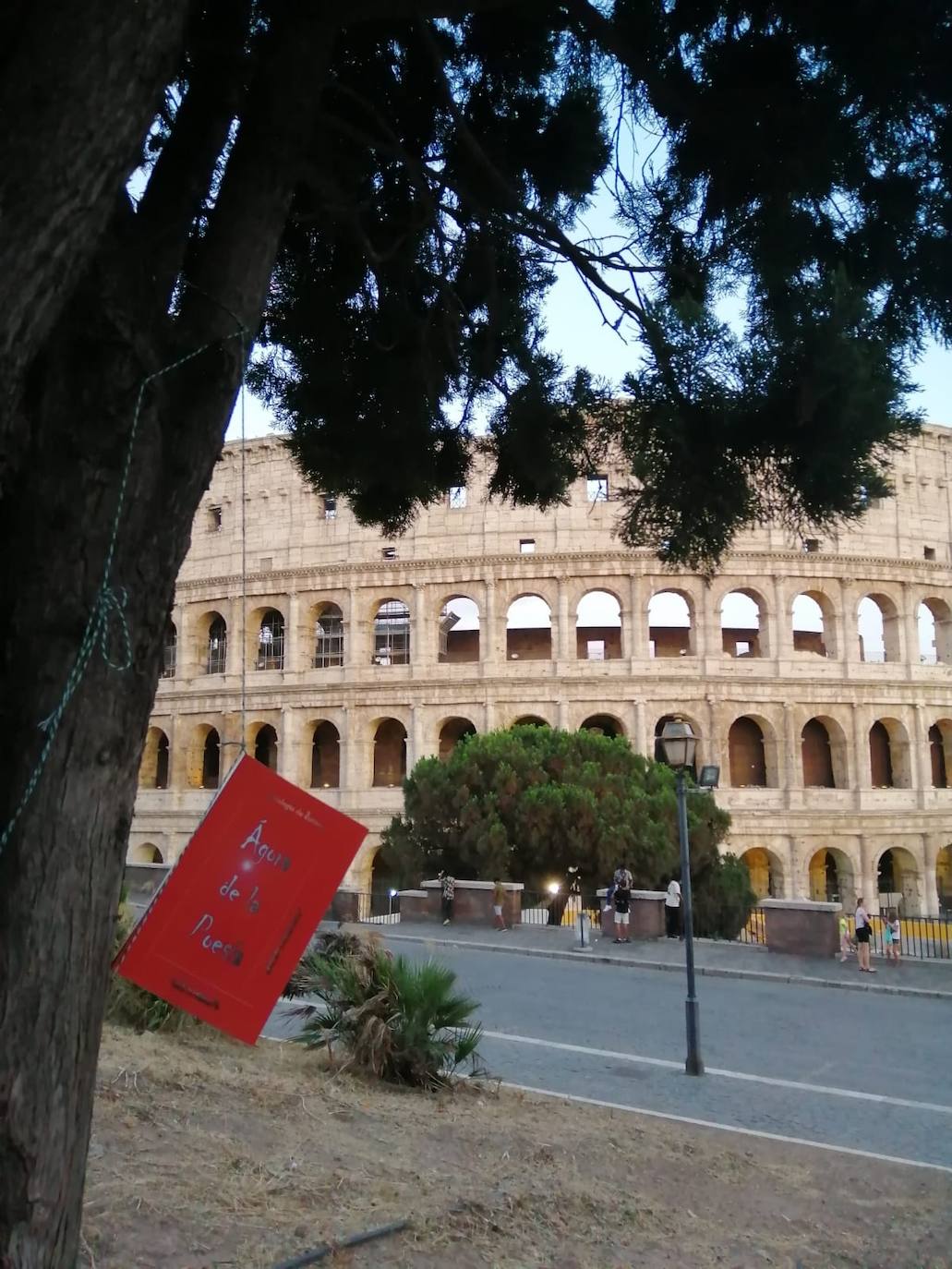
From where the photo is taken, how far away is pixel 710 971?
13906 millimetres

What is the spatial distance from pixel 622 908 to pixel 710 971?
9.01 feet

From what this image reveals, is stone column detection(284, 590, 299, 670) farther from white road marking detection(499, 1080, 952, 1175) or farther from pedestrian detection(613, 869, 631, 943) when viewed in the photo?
white road marking detection(499, 1080, 952, 1175)

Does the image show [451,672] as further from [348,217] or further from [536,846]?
[348,217]

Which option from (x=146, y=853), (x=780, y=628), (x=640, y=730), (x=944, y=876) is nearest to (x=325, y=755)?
(x=146, y=853)

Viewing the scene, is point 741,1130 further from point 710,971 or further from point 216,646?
point 216,646

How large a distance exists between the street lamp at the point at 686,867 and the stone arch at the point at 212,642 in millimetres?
25098

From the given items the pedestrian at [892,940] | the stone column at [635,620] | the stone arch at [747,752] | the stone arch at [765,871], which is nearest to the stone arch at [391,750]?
the stone column at [635,620]

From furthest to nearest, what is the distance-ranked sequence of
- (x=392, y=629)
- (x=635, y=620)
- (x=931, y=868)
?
(x=392, y=629) → (x=635, y=620) → (x=931, y=868)

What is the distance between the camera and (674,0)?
3.81m

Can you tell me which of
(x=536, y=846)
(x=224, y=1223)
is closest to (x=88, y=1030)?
(x=224, y=1223)

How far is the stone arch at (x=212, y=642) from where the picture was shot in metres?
33.1

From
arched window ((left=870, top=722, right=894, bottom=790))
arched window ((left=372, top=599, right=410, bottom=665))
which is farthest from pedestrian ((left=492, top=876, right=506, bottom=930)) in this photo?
arched window ((left=870, top=722, right=894, bottom=790))

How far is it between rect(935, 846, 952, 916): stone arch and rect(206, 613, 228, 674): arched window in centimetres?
2310

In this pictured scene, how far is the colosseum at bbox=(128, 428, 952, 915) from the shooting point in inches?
1137
